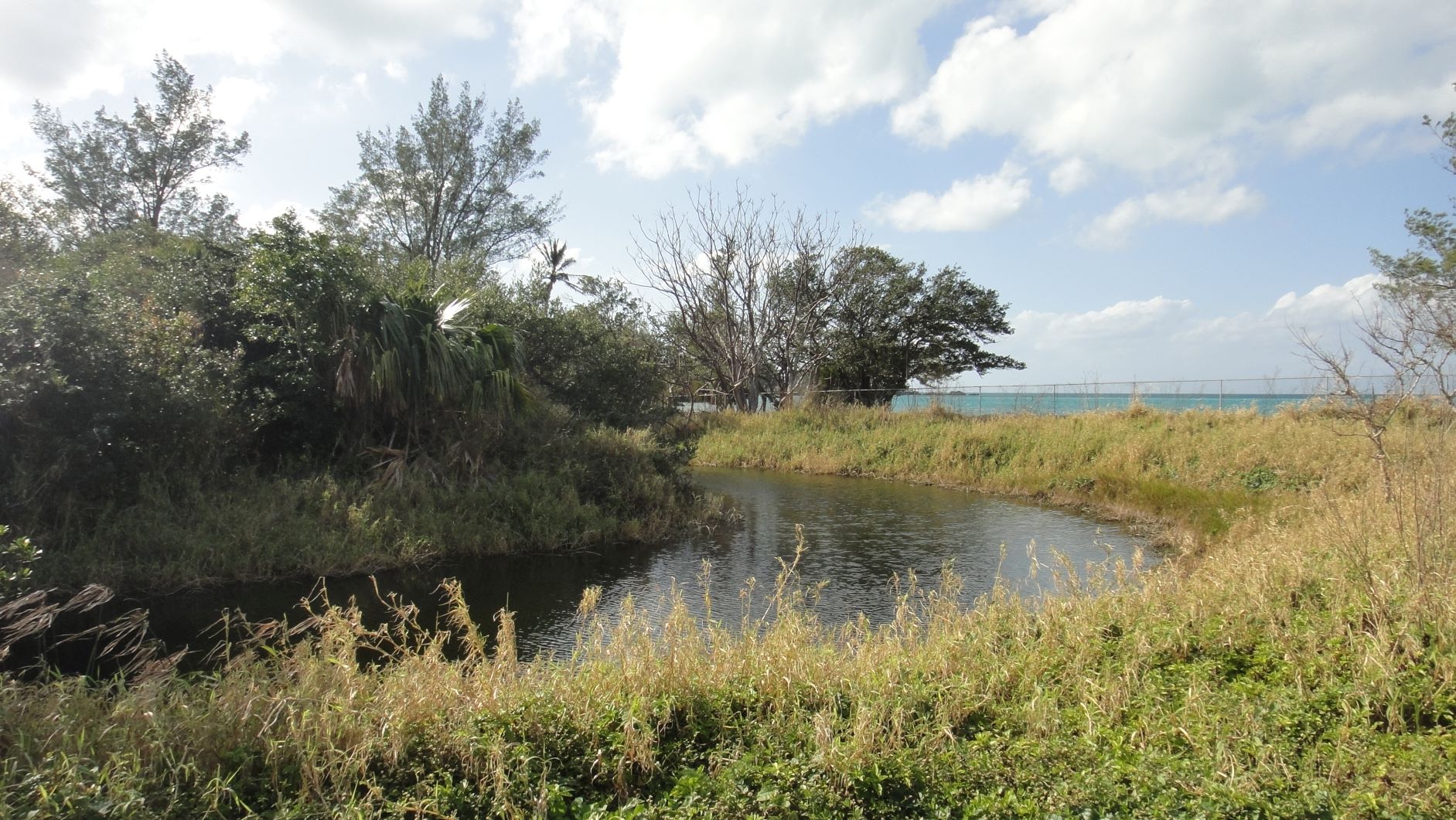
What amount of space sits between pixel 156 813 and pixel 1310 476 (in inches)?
755

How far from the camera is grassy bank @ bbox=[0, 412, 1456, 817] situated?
145 inches

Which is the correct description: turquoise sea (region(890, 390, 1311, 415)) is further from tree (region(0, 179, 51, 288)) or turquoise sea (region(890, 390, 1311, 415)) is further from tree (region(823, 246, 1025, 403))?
tree (region(0, 179, 51, 288))

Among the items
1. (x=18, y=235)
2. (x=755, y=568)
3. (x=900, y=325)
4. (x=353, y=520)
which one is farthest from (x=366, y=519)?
(x=900, y=325)

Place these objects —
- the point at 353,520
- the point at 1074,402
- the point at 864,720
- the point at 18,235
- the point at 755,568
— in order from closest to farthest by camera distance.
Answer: the point at 864,720, the point at 353,520, the point at 755,568, the point at 18,235, the point at 1074,402

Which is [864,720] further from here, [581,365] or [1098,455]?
[1098,455]

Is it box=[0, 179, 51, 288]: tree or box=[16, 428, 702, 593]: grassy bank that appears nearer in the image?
box=[16, 428, 702, 593]: grassy bank

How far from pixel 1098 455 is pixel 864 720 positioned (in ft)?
66.1

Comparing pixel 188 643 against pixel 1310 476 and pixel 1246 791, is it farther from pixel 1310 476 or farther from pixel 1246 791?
pixel 1310 476

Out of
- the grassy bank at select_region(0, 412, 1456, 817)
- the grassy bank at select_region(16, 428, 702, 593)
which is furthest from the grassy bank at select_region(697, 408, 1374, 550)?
the grassy bank at select_region(16, 428, 702, 593)

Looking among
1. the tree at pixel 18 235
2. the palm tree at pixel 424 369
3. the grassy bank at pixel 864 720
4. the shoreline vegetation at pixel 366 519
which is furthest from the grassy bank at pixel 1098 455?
the tree at pixel 18 235

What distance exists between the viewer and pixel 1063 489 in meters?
20.8

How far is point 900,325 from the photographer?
41406mm

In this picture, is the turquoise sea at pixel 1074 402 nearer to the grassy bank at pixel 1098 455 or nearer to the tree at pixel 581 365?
the grassy bank at pixel 1098 455

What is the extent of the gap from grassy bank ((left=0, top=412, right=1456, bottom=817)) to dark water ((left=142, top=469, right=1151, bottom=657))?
2.74 meters
